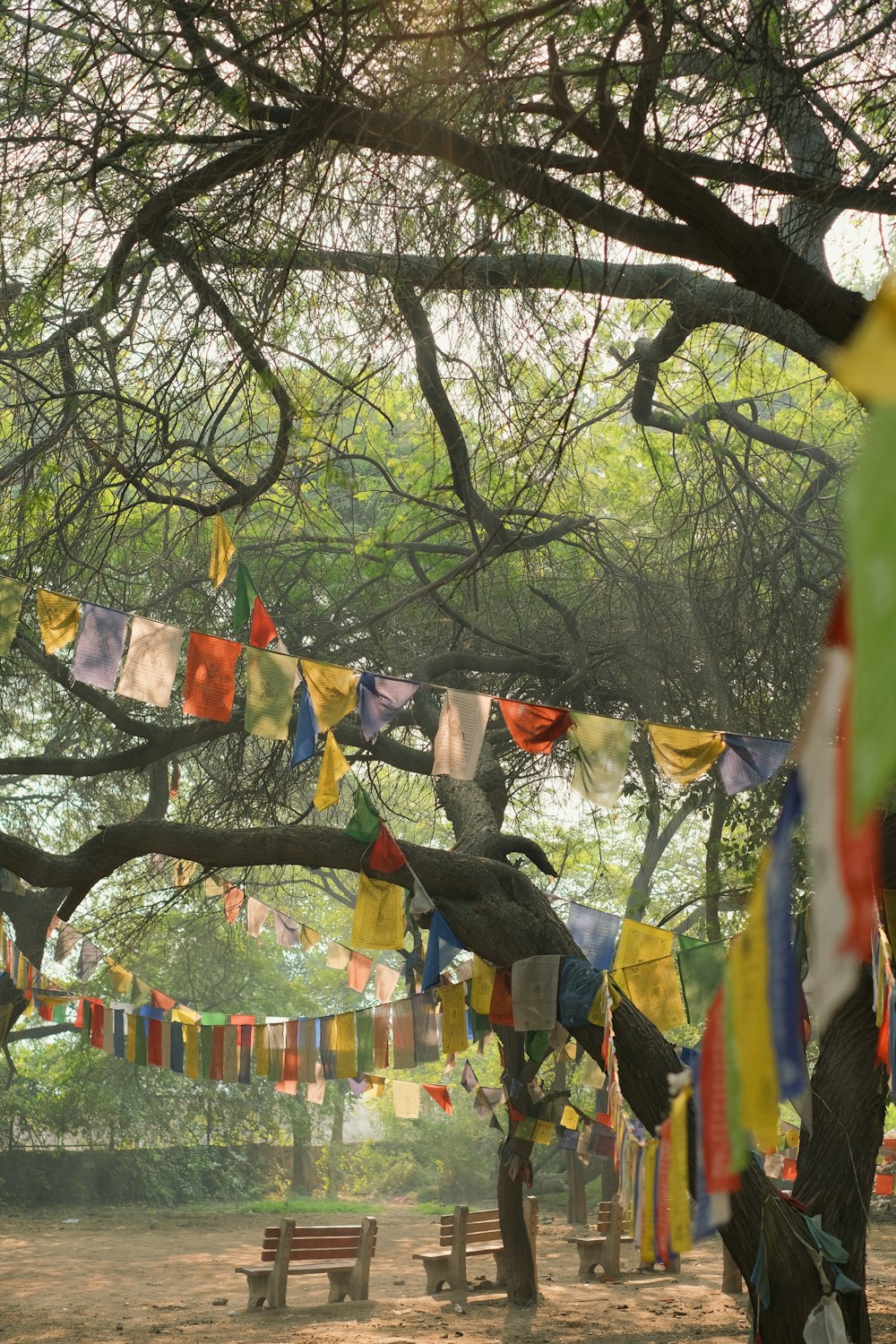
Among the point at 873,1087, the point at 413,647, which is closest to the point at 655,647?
the point at 413,647

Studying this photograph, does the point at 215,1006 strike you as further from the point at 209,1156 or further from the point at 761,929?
the point at 761,929

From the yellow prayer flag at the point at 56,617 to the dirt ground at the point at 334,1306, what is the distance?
5.56 meters

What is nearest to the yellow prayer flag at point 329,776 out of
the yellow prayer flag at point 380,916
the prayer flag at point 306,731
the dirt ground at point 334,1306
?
the prayer flag at point 306,731

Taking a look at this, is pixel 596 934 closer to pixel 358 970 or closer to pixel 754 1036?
pixel 358 970

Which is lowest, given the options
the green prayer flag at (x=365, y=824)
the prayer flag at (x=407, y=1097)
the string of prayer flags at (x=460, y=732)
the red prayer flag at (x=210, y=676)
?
the prayer flag at (x=407, y=1097)

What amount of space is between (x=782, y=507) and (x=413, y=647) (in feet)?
11.7

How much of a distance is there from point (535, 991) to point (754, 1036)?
6169 millimetres

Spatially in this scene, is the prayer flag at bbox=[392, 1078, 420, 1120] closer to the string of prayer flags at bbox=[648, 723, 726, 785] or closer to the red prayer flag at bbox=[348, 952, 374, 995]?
the red prayer flag at bbox=[348, 952, 374, 995]

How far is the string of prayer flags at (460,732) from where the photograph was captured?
7445mm

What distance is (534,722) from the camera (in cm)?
740

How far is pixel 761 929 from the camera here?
1.72m

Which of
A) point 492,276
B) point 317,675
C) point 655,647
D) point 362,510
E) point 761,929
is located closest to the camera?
point 761,929

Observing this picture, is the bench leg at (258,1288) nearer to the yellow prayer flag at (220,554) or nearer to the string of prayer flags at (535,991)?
the string of prayer flags at (535,991)

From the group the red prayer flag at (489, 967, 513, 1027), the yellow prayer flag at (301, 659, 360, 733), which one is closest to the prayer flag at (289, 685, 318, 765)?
the yellow prayer flag at (301, 659, 360, 733)
